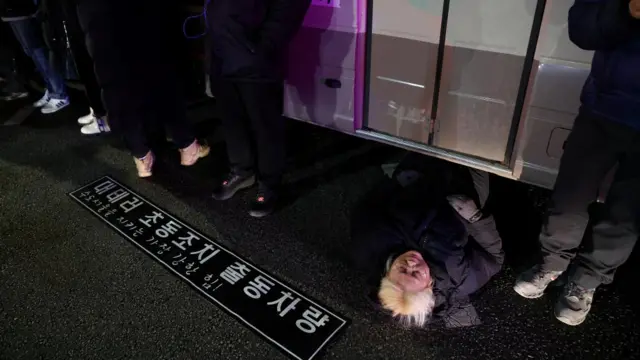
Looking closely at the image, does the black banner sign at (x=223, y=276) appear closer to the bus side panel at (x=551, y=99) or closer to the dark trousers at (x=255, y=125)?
→ the dark trousers at (x=255, y=125)

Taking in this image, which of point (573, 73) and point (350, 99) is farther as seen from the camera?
point (350, 99)

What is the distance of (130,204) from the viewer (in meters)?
2.45

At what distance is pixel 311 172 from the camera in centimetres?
274

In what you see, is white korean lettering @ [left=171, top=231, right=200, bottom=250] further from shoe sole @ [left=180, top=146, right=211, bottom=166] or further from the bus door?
the bus door

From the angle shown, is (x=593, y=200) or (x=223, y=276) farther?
(x=223, y=276)

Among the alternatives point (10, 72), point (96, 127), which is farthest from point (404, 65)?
point (10, 72)

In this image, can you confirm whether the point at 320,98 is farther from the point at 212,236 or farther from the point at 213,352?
the point at 213,352

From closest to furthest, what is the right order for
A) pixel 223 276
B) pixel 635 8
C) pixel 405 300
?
pixel 635 8 → pixel 405 300 → pixel 223 276

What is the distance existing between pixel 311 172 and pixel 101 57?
1274 millimetres

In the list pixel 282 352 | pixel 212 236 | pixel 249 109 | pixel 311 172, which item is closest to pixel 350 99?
pixel 311 172

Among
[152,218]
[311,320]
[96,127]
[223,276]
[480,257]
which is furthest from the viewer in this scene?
[96,127]

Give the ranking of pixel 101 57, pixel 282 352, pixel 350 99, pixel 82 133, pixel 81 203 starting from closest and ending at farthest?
pixel 282 352 → pixel 101 57 → pixel 81 203 → pixel 350 99 → pixel 82 133

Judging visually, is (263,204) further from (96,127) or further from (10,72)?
(10,72)

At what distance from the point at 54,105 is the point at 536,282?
357 centimetres
